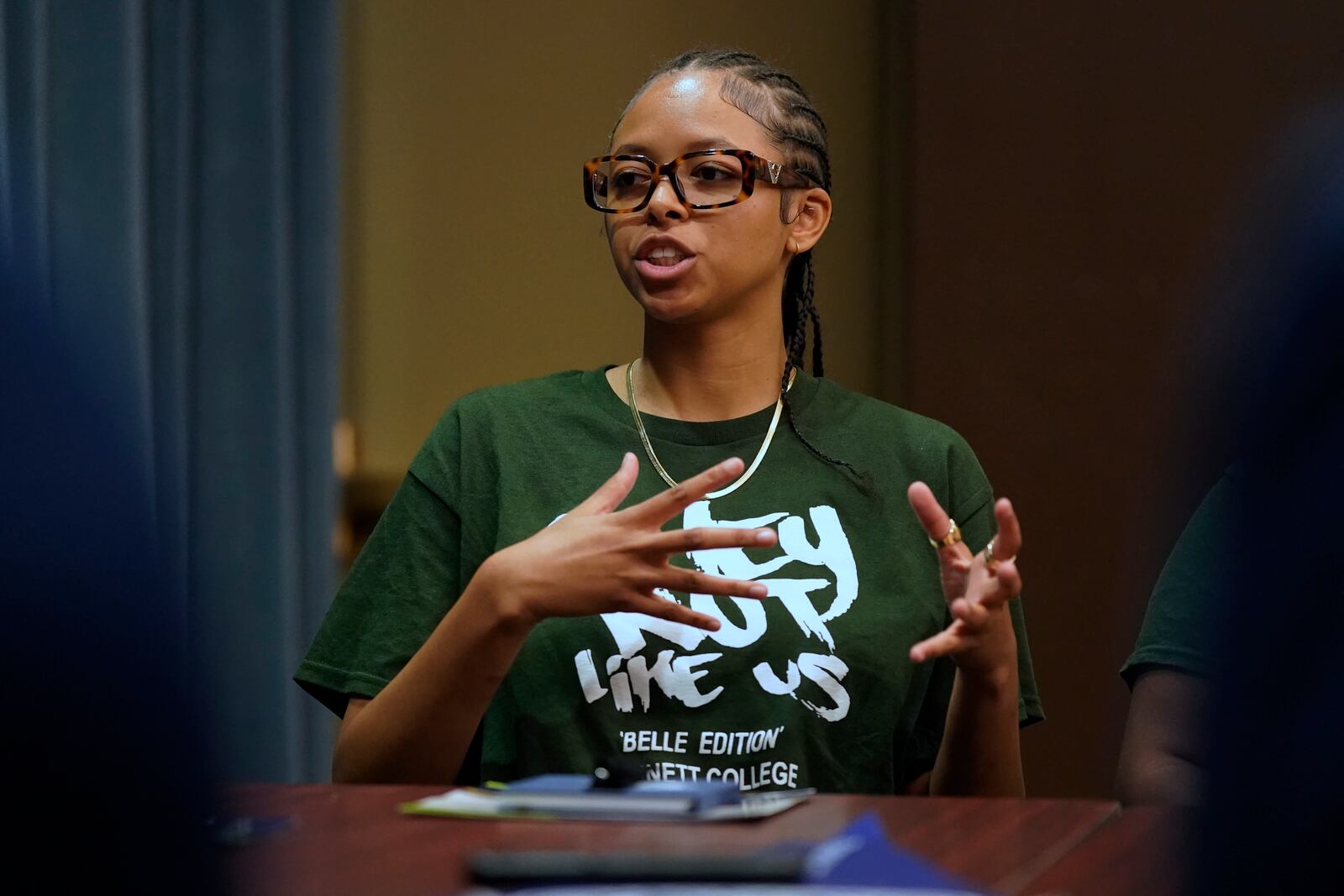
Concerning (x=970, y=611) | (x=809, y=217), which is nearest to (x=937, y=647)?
(x=970, y=611)

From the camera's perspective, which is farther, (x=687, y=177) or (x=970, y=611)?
(x=687, y=177)

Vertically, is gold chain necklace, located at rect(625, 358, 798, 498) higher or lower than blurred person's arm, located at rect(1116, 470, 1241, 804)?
higher

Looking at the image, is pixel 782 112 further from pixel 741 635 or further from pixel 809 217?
pixel 741 635

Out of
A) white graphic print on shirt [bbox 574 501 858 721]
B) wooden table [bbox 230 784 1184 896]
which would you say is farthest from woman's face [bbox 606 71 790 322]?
wooden table [bbox 230 784 1184 896]

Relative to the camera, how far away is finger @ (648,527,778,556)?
1227 millimetres

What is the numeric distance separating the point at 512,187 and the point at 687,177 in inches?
49.8

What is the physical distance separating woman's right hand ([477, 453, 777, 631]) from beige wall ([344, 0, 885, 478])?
1435mm

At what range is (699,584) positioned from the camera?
126 centimetres

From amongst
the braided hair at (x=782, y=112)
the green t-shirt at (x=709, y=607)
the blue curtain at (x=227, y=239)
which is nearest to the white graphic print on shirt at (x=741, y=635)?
the green t-shirt at (x=709, y=607)

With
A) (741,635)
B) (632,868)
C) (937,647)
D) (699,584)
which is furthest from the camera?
(741,635)

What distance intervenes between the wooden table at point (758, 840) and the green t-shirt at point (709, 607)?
0.36 metres

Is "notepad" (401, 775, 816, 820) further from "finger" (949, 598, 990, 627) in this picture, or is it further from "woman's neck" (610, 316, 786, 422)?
"woman's neck" (610, 316, 786, 422)

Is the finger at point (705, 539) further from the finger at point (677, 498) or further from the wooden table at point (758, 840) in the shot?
the wooden table at point (758, 840)

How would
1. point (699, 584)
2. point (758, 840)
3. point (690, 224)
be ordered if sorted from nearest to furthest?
point (758, 840)
point (699, 584)
point (690, 224)
